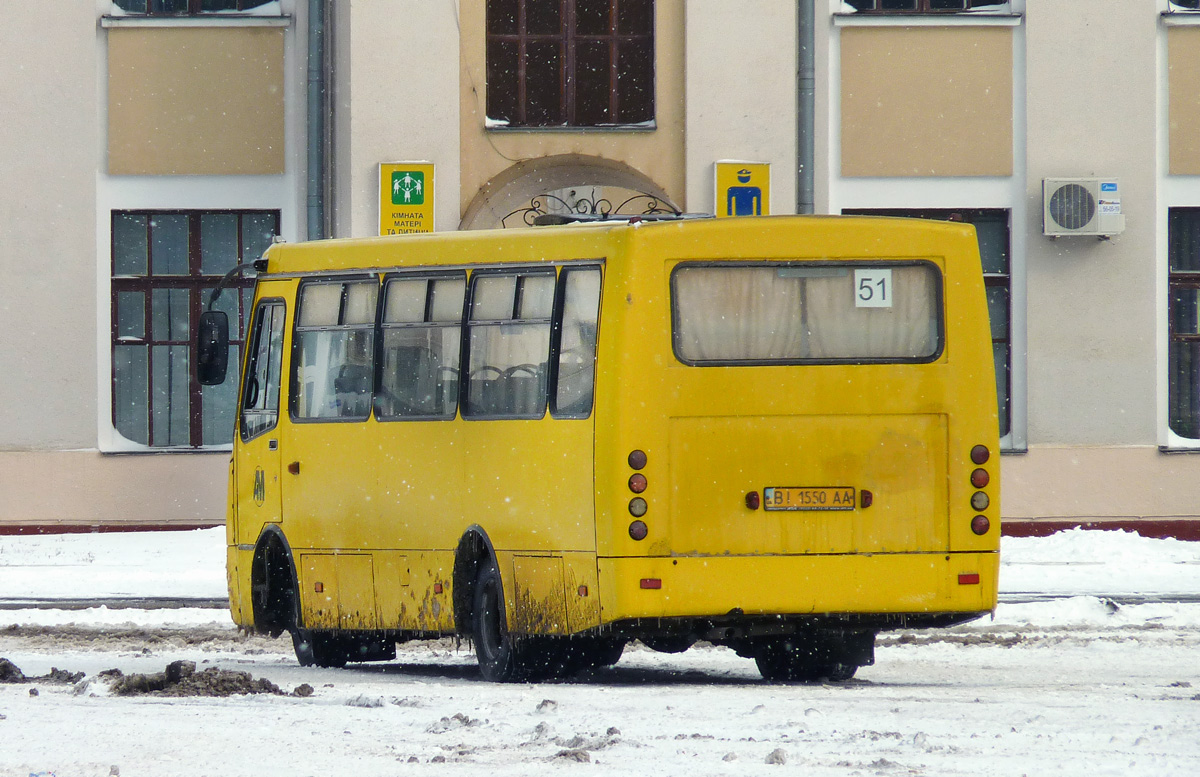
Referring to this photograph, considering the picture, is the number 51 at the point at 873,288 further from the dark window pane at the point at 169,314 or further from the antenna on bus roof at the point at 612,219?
the dark window pane at the point at 169,314

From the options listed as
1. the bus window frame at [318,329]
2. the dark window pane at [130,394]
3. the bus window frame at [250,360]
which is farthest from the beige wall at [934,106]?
the bus window frame at [318,329]

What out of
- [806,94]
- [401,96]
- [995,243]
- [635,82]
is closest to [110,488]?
[401,96]

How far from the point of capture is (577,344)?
34.6 feet

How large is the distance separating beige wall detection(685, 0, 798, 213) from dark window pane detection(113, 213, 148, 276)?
20.6 feet

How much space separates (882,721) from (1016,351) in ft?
46.6

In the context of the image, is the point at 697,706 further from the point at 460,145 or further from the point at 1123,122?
the point at 1123,122

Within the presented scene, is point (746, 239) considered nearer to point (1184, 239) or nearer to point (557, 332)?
point (557, 332)

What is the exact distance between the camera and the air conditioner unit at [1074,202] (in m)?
21.8

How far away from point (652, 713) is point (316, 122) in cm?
1439

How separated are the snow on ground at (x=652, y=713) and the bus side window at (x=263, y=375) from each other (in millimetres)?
1563

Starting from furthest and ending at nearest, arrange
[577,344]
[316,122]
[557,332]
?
[316,122] → [557,332] → [577,344]

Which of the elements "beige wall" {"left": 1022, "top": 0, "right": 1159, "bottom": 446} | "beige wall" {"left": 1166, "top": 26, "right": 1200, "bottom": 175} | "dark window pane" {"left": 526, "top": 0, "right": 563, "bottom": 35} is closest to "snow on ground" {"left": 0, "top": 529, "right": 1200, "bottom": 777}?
"beige wall" {"left": 1022, "top": 0, "right": 1159, "bottom": 446}

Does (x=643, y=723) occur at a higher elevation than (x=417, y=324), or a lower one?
lower

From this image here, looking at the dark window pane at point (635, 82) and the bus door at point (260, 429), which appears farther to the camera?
the dark window pane at point (635, 82)
